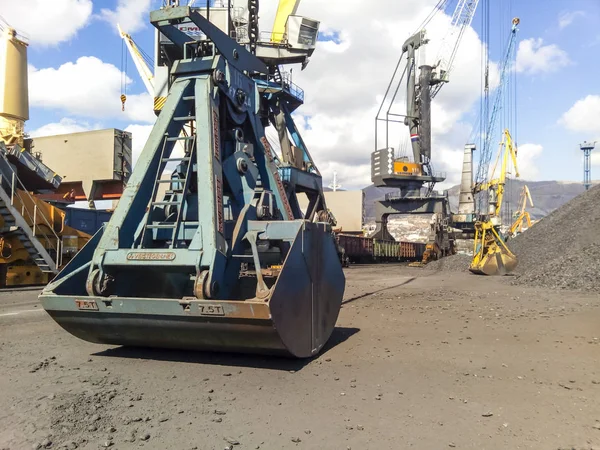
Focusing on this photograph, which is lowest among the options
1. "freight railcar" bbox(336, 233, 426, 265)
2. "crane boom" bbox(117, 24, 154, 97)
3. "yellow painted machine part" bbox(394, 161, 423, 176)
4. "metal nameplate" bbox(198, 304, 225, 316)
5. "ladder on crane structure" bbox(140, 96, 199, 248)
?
"freight railcar" bbox(336, 233, 426, 265)

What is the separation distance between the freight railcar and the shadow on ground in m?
25.4

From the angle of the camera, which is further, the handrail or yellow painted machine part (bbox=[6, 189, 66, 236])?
yellow painted machine part (bbox=[6, 189, 66, 236])

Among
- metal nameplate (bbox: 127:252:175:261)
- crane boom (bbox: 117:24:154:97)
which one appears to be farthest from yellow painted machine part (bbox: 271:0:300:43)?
metal nameplate (bbox: 127:252:175:261)

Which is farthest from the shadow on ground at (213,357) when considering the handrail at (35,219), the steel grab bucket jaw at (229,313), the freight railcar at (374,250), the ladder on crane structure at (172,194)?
the freight railcar at (374,250)

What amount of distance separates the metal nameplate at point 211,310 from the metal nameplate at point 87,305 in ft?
4.12

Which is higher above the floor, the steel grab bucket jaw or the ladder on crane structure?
the ladder on crane structure

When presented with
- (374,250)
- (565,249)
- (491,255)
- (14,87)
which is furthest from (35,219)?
(374,250)

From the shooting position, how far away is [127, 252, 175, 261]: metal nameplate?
206 inches

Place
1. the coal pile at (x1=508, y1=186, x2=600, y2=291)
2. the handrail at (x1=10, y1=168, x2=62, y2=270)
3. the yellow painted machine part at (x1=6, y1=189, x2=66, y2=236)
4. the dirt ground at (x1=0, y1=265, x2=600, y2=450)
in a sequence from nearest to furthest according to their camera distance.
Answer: the dirt ground at (x1=0, y1=265, x2=600, y2=450), the coal pile at (x1=508, y1=186, x2=600, y2=291), the handrail at (x1=10, y1=168, x2=62, y2=270), the yellow painted machine part at (x1=6, y1=189, x2=66, y2=236)

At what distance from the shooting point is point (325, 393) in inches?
186

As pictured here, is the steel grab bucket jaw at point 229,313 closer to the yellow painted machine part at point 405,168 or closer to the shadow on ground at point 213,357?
the shadow on ground at point 213,357

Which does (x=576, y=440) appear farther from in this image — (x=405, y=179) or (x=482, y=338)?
(x=405, y=179)

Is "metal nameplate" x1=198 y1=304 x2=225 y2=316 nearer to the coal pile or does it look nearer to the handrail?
the coal pile

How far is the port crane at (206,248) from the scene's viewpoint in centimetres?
507
